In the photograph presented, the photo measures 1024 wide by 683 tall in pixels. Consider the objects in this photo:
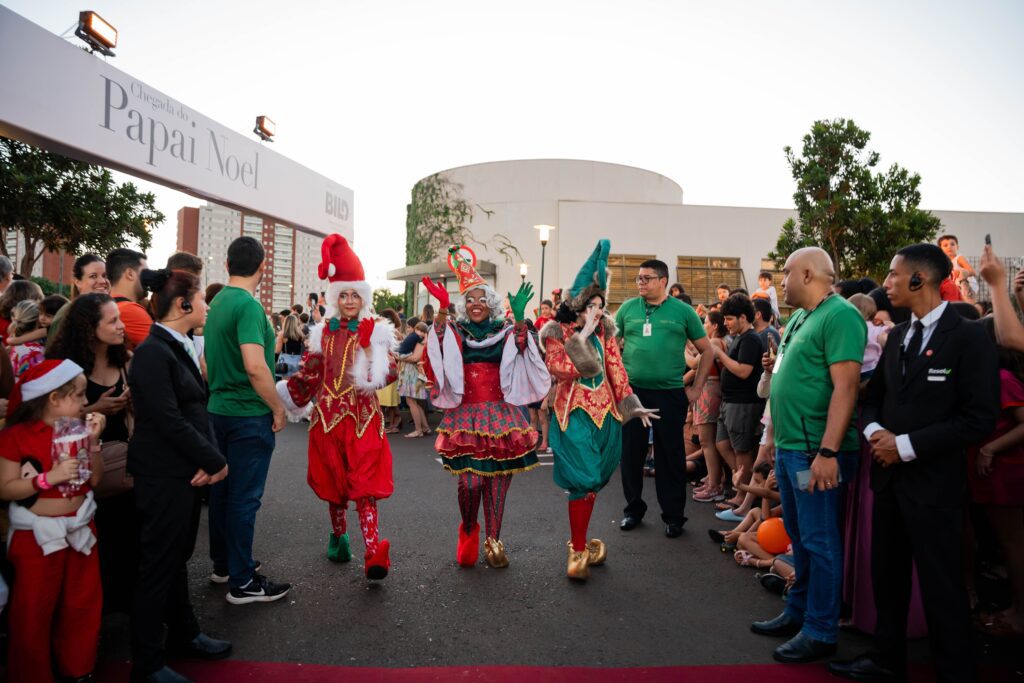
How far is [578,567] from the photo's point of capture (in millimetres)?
4047

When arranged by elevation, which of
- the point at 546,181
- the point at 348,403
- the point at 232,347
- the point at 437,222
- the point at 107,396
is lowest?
the point at 348,403

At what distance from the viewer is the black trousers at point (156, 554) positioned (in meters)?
2.58

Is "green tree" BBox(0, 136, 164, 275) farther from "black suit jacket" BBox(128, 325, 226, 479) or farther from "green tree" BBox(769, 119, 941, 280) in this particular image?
"green tree" BBox(769, 119, 941, 280)

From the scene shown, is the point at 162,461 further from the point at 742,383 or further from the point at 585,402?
the point at 742,383

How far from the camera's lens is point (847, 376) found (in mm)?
2910

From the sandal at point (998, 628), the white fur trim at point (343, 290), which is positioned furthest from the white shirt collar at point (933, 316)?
the white fur trim at point (343, 290)

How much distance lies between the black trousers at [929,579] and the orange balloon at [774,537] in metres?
1.37

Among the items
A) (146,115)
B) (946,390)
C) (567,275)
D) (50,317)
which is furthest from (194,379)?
(567,275)

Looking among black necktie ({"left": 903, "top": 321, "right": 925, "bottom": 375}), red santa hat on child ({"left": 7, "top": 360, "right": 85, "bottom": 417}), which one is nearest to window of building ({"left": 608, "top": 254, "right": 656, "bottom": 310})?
black necktie ({"left": 903, "top": 321, "right": 925, "bottom": 375})

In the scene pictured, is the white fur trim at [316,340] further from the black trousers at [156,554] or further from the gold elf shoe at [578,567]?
the gold elf shoe at [578,567]

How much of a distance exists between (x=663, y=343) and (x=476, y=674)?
10.0ft

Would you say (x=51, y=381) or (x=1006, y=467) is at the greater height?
(x=51, y=381)

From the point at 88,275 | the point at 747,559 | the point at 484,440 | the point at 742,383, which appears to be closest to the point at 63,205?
the point at 88,275

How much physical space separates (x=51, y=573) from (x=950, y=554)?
4.00 metres
